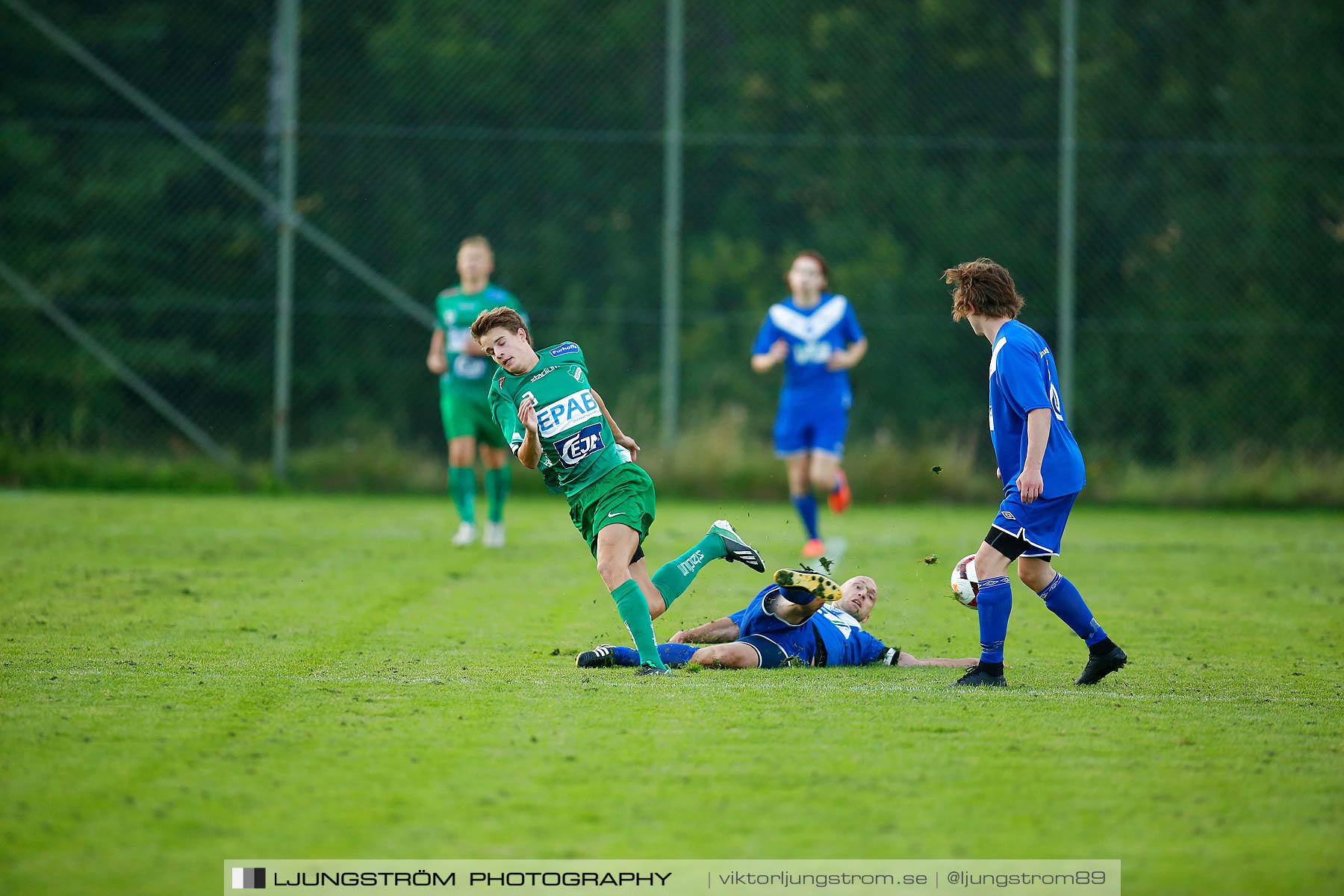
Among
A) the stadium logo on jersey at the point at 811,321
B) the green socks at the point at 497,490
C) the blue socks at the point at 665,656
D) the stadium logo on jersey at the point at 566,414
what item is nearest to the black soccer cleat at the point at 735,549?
the blue socks at the point at 665,656

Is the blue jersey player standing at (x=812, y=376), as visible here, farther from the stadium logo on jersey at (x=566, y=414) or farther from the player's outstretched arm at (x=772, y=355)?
the stadium logo on jersey at (x=566, y=414)

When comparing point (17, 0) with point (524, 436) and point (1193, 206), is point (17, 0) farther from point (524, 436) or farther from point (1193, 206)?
point (1193, 206)

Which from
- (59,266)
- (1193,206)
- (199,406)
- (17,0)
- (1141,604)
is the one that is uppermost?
(17,0)

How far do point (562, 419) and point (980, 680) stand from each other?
194 cm

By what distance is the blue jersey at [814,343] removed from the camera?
34.3ft

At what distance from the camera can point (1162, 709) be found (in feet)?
16.3

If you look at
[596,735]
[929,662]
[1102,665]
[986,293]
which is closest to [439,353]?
[929,662]

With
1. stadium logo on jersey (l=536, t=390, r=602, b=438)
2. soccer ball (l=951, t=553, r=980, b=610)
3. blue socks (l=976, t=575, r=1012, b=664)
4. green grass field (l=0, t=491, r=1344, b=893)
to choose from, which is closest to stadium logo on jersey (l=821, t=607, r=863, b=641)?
green grass field (l=0, t=491, r=1344, b=893)

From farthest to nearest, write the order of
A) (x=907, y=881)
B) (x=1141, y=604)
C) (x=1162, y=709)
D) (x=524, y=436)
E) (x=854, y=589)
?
(x=1141, y=604), (x=854, y=589), (x=524, y=436), (x=1162, y=709), (x=907, y=881)

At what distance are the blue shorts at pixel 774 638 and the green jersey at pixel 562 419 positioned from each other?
841 mm

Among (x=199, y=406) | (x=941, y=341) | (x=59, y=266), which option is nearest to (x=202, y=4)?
(x=59, y=266)

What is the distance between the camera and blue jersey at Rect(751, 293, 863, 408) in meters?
10.5

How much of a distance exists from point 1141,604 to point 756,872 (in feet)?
17.1

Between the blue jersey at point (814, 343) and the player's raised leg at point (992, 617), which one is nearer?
the player's raised leg at point (992, 617)
